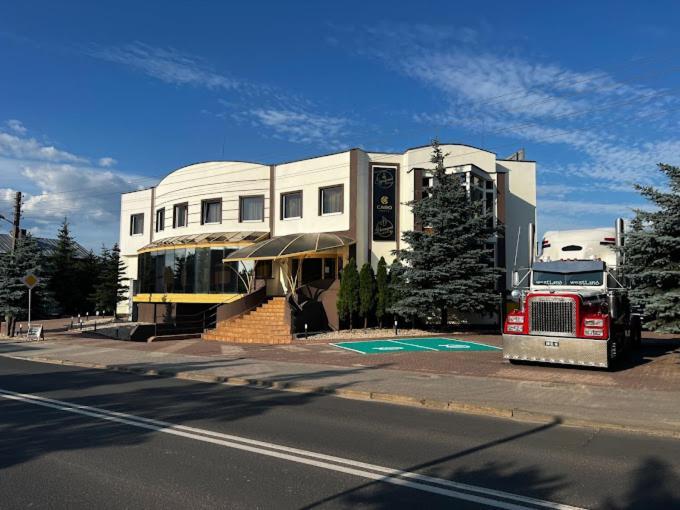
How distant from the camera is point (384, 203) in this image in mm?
26328

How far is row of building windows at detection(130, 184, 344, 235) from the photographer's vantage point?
27.1 metres

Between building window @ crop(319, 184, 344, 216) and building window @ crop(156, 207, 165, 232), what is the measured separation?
41.1 feet

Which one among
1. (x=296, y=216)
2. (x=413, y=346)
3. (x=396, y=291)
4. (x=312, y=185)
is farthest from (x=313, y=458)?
(x=296, y=216)

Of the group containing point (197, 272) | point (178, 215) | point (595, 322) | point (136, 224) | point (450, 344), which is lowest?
point (450, 344)

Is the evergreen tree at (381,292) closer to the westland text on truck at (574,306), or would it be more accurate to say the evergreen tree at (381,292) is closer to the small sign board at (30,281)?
the westland text on truck at (574,306)

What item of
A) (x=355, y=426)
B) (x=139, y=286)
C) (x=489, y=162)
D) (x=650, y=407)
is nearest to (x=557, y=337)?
(x=650, y=407)

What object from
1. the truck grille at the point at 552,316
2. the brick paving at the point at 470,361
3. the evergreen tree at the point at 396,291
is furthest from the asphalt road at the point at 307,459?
the evergreen tree at the point at 396,291

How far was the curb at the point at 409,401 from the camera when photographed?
833cm

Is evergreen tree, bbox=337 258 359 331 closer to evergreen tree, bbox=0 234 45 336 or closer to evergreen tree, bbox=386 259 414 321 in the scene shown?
evergreen tree, bbox=386 259 414 321

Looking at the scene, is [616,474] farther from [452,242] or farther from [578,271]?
[452,242]

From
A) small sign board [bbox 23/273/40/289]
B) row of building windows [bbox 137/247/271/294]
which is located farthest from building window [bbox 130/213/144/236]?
small sign board [bbox 23/273/40/289]

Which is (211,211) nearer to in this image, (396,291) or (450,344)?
(396,291)

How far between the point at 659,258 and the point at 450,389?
593 centimetres

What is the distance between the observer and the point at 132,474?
5805mm
